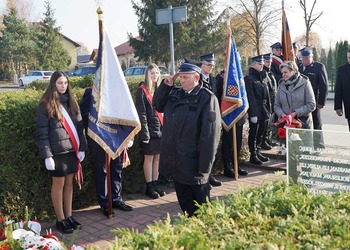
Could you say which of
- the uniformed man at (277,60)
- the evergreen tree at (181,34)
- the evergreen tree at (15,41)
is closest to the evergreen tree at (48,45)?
the evergreen tree at (15,41)

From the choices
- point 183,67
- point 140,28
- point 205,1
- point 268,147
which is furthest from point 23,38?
point 183,67

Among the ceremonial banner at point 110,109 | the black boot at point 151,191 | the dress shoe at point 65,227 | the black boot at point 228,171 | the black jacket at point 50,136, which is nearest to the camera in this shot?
the black jacket at point 50,136

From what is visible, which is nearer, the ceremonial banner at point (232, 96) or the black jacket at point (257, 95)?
the ceremonial banner at point (232, 96)

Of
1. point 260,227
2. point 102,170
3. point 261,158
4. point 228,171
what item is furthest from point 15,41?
point 260,227

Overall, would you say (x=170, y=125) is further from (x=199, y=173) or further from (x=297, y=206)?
(x=297, y=206)

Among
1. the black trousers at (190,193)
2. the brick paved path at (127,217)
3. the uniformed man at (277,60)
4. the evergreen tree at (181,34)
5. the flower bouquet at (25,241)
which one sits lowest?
the brick paved path at (127,217)

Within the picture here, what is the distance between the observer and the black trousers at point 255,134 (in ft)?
24.3

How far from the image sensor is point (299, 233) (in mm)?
2170

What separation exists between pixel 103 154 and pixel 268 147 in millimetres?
4394

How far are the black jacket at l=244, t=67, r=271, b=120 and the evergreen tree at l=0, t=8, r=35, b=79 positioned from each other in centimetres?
4000

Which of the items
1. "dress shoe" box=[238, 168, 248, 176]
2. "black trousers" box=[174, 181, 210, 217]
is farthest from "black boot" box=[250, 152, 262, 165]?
"black trousers" box=[174, 181, 210, 217]

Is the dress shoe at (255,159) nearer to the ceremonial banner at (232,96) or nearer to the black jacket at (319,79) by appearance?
the ceremonial banner at (232,96)

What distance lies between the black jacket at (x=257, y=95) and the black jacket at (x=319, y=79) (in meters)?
1.01

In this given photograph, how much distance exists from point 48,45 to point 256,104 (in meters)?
39.6
